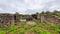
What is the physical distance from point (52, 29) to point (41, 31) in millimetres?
1925

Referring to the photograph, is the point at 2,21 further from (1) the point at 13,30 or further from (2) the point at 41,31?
(2) the point at 41,31

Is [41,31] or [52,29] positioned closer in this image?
[41,31]

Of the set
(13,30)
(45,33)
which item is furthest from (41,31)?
(13,30)

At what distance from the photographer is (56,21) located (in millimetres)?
15867

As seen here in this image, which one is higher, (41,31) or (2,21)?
(2,21)

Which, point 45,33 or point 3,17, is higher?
point 3,17

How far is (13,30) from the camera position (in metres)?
13.1

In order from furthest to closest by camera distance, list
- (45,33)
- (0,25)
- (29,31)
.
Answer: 1. (0,25)
2. (29,31)
3. (45,33)

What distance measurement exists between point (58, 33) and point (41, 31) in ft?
6.01

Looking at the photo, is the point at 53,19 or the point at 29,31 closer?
the point at 29,31

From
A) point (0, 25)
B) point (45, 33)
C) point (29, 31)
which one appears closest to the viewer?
point (45, 33)

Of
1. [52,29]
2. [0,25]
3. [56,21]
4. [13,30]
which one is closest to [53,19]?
[56,21]

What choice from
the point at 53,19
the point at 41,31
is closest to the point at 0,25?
the point at 41,31

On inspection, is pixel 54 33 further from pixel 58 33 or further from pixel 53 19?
pixel 53 19
